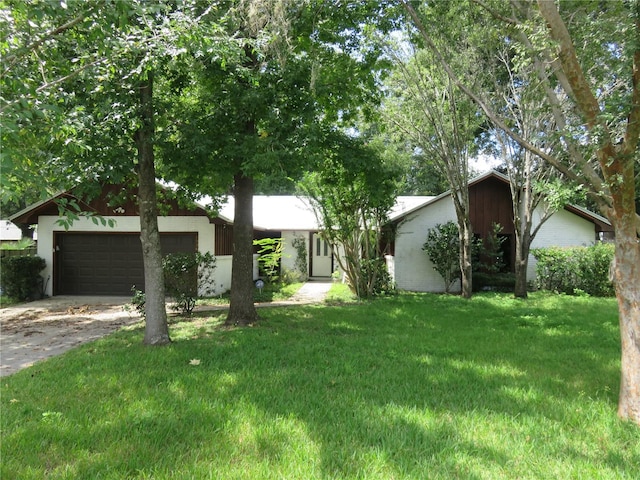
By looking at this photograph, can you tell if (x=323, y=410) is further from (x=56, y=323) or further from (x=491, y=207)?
(x=491, y=207)

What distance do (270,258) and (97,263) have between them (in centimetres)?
638

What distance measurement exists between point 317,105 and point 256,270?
11378 millimetres

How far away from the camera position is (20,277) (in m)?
13.8

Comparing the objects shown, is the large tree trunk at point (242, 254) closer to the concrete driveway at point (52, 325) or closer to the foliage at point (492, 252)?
the concrete driveway at point (52, 325)

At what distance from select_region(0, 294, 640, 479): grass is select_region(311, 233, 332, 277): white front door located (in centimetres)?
1234

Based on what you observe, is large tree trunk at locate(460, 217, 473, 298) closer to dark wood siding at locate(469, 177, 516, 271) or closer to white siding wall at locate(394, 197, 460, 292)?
white siding wall at locate(394, 197, 460, 292)

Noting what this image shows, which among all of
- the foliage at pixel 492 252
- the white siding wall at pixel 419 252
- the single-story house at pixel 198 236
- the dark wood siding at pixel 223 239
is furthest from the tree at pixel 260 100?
the foliage at pixel 492 252

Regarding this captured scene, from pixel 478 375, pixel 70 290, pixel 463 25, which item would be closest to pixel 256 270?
pixel 70 290

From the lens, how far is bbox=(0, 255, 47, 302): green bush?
13.7 meters

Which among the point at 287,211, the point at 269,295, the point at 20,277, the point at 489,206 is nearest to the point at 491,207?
the point at 489,206

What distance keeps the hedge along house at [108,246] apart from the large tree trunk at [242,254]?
17.5 ft

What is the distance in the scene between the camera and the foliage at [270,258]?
56.4ft

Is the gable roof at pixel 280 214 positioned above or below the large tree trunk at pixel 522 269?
above

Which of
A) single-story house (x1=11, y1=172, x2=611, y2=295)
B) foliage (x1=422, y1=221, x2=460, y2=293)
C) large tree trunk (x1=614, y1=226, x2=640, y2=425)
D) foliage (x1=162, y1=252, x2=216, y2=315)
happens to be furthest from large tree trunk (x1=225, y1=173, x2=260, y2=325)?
foliage (x1=422, y1=221, x2=460, y2=293)
